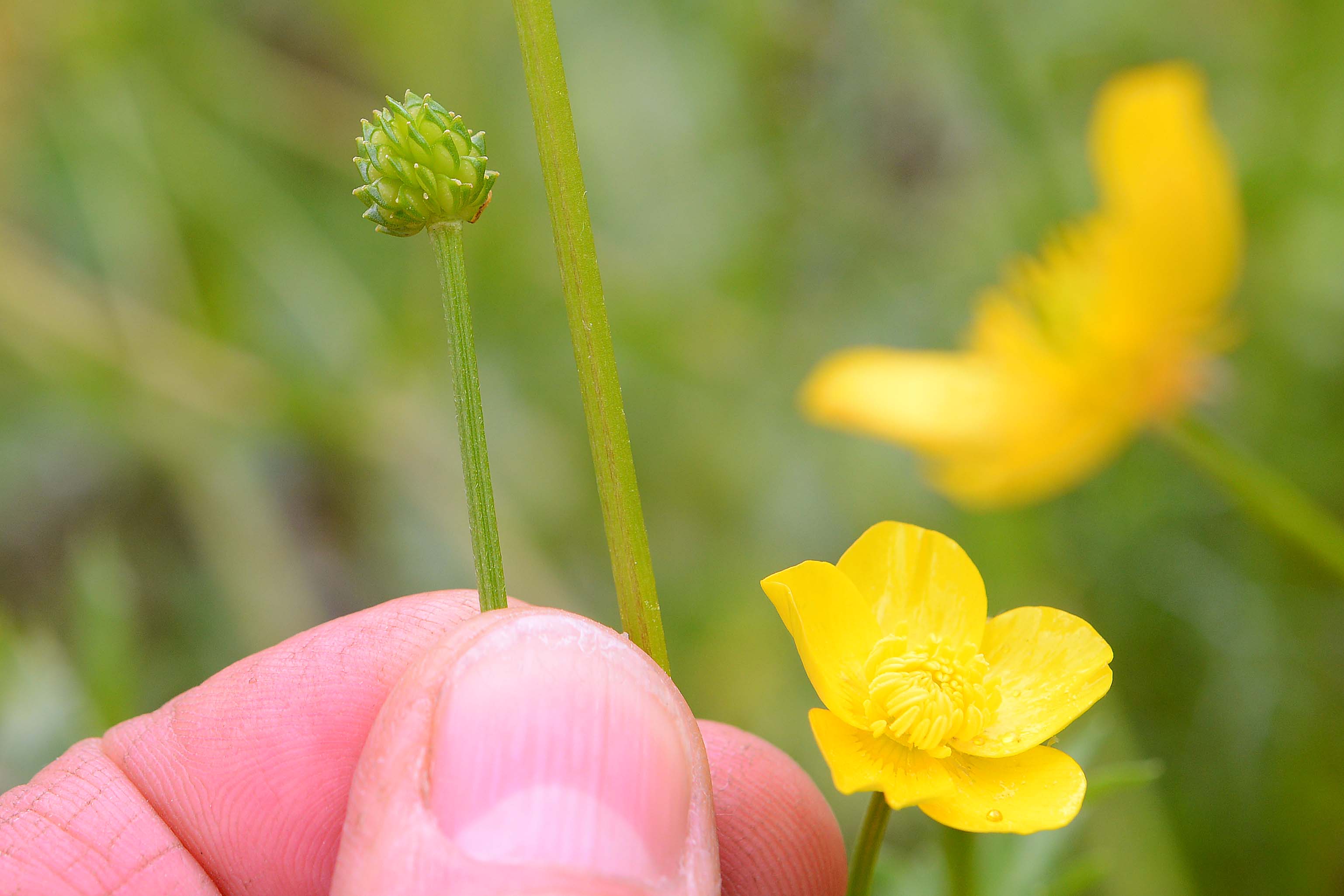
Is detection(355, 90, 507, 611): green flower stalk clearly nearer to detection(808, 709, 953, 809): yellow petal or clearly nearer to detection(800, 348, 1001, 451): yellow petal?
detection(808, 709, 953, 809): yellow petal

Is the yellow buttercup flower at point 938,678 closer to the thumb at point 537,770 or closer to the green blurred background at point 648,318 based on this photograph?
the thumb at point 537,770

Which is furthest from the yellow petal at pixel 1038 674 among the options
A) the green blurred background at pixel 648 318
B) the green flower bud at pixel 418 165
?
the green blurred background at pixel 648 318

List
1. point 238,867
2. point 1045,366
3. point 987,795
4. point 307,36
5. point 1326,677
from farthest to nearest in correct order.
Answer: point 307,36 → point 1326,677 → point 1045,366 → point 238,867 → point 987,795

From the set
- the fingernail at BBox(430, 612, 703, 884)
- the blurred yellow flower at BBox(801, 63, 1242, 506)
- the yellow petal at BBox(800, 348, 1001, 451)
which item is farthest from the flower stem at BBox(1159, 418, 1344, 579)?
the fingernail at BBox(430, 612, 703, 884)

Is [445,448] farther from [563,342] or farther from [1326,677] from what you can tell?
[1326,677]

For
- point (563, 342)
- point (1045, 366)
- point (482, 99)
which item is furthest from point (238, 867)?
point (482, 99)
